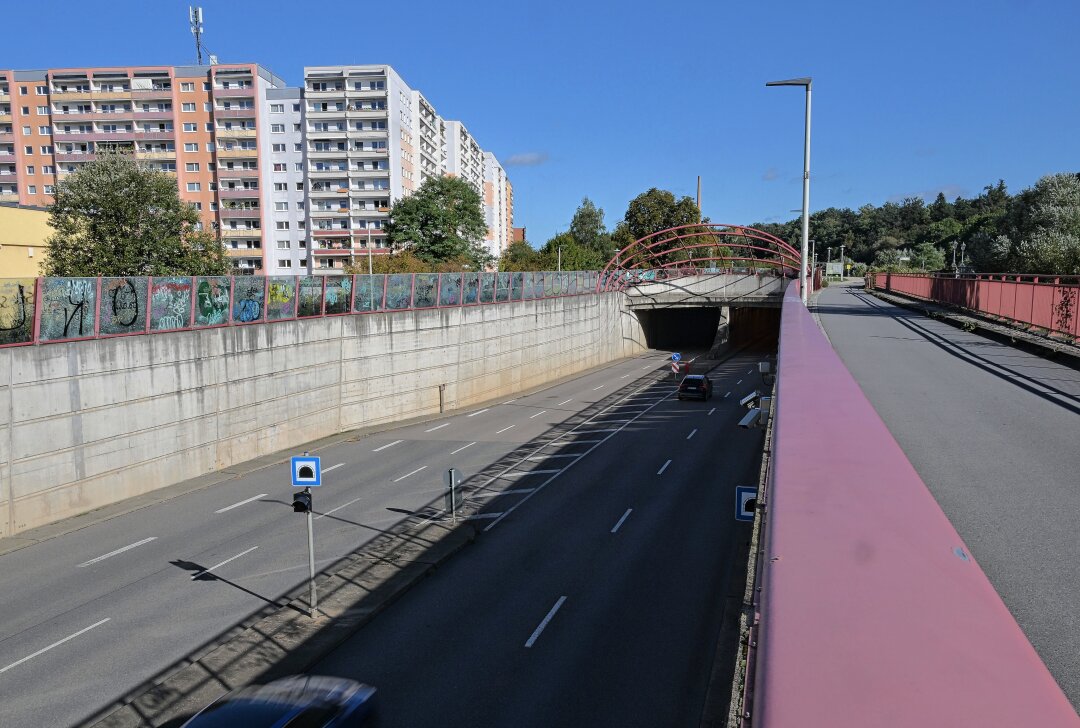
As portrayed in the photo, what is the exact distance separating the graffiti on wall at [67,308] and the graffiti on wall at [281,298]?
7.48 meters

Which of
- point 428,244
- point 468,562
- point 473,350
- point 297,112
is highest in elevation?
point 297,112

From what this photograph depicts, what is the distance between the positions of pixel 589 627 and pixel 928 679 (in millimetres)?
12057

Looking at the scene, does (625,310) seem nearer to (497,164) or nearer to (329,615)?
(329,615)

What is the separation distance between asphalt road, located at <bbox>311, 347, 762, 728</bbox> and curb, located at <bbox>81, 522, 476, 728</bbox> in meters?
0.38

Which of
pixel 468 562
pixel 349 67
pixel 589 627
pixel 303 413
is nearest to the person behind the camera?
pixel 589 627

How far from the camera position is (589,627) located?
13797 mm

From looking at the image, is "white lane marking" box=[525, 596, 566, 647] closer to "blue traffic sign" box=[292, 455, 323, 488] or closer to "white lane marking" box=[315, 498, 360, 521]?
"blue traffic sign" box=[292, 455, 323, 488]

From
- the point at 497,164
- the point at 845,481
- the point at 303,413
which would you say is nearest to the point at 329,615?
the point at 845,481

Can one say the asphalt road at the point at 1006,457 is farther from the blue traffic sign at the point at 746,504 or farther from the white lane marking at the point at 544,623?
the white lane marking at the point at 544,623

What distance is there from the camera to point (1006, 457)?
8102 millimetres

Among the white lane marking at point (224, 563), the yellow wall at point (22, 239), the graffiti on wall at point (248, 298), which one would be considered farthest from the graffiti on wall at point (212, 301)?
the yellow wall at point (22, 239)

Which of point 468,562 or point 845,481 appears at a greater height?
point 845,481

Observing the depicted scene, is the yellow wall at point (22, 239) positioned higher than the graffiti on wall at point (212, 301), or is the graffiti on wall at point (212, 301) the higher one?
the yellow wall at point (22, 239)

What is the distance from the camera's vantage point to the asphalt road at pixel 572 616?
11.3m
